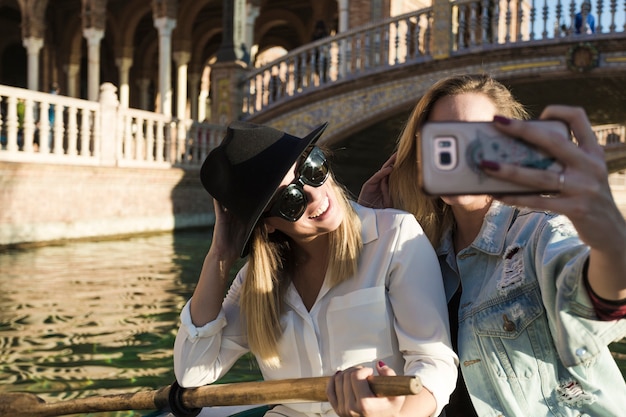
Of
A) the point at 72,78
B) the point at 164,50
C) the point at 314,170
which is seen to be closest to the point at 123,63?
the point at 72,78

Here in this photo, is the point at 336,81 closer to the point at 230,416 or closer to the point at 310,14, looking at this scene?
the point at 310,14

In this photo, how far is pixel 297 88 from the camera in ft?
37.4

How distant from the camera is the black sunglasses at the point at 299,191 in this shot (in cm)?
151

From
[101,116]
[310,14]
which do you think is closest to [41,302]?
[101,116]

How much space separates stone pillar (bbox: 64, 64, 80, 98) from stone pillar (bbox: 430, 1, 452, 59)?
10.0m

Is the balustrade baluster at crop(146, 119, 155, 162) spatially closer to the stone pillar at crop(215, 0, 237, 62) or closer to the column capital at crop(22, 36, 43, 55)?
the stone pillar at crop(215, 0, 237, 62)

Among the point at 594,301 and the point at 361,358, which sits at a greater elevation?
the point at 594,301

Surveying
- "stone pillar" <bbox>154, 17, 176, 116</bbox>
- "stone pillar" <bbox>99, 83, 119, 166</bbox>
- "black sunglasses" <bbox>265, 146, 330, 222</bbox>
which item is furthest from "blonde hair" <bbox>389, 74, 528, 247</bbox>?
"stone pillar" <bbox>154, 17, 176, 116</bbox>

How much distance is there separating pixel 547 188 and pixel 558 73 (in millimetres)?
9363

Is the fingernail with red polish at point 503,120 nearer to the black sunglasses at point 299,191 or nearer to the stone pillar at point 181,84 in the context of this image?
the black sunglasses at point 299,191

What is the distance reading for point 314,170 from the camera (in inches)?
60.9

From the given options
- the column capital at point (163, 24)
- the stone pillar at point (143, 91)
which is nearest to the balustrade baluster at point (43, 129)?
the column capital at point (163, 24)

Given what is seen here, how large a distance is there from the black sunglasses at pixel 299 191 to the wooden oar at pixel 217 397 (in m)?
0.39

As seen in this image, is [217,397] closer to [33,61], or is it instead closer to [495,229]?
[495,229]
